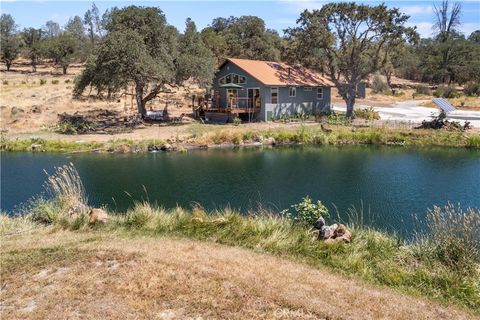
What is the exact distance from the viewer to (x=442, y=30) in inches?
3718

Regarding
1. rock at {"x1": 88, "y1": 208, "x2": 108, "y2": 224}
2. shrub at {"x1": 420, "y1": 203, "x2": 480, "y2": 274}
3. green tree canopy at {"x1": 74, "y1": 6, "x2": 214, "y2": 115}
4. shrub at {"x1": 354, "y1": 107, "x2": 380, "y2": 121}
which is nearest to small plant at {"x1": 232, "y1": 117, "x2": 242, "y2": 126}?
green tree canopy at {"x1": 74, "y1": 6, "x2": 214, "y2": 115}

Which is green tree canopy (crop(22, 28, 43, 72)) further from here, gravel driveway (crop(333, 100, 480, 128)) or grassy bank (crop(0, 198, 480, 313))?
grassy bank (crop(0, 198, 480, 313))

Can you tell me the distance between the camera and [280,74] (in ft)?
133

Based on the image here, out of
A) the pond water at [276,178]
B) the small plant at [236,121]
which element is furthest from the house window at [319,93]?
the pond water at [276,178]

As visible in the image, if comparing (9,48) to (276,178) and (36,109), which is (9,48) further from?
(276,178)

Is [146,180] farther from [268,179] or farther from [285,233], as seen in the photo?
[285,233]

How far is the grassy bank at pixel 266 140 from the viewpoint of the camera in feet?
93.3

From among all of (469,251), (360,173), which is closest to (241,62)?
(360,173)

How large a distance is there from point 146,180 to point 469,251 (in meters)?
15.4

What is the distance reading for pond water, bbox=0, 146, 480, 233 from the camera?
16.9 m

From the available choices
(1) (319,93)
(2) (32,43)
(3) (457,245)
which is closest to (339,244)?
(3) (457,245)

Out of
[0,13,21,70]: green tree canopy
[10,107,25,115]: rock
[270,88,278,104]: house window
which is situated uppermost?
[0,13,21,70]: green tree canopy

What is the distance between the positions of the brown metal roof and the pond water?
10.7 metres

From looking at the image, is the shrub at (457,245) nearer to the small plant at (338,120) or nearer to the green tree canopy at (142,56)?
the green tree canopy at (142,56)
